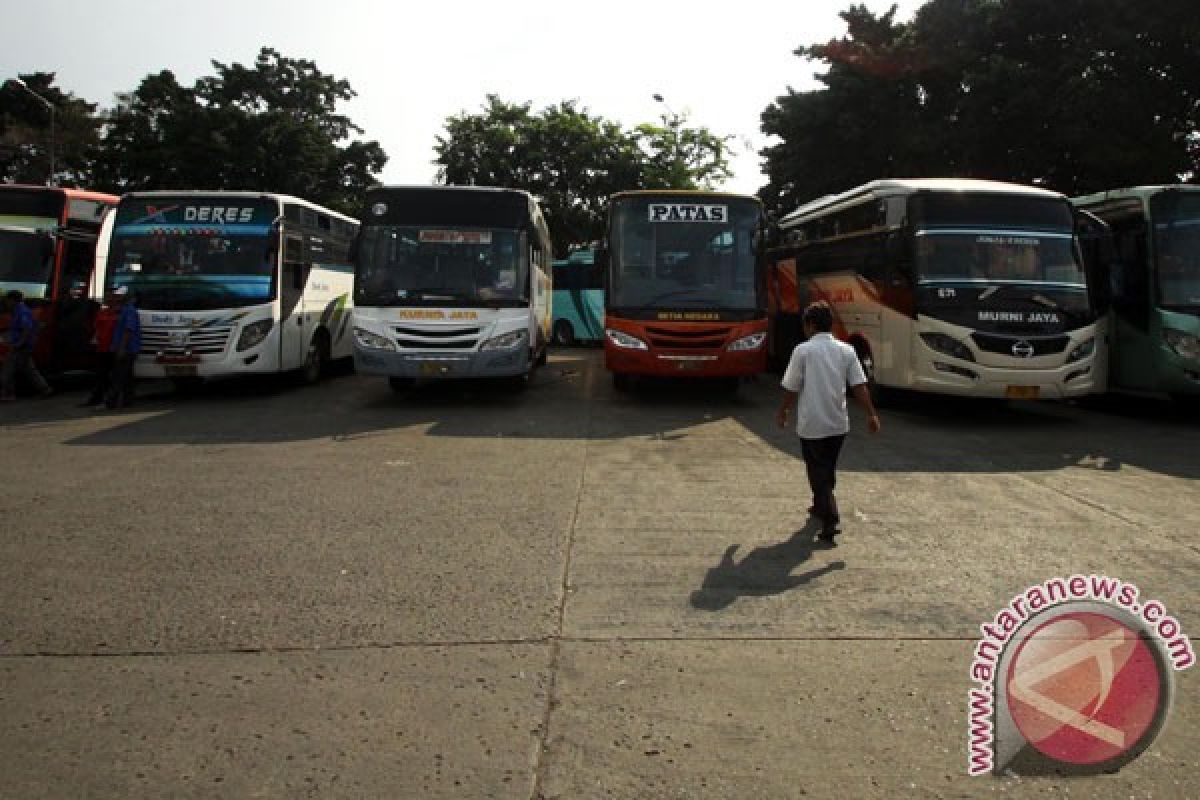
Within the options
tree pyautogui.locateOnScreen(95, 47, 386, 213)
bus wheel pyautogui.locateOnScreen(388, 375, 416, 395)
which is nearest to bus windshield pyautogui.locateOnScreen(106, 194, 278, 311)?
bus wheel pyautogui.locateOnScreen(388, 375, 416, 395)

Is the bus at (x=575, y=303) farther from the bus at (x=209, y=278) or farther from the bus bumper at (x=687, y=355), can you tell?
the bus bumper at (x=687, y=355)

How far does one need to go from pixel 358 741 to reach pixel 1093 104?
20733 mm

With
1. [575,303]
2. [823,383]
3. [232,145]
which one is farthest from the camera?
[232,145]

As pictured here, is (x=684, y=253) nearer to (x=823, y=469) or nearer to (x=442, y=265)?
(x=442, y=265)

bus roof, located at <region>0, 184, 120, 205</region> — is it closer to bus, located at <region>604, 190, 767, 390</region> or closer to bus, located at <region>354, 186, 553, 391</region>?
bus, located at <region>354, 186, 553, 391</region>

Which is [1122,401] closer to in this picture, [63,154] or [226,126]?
[226,126]

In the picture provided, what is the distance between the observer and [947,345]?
11.2m

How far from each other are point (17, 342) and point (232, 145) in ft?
78.0

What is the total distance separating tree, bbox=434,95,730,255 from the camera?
35.3m

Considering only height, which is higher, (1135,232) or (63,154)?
(63,154)

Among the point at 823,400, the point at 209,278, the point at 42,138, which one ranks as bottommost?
the point at 823,400

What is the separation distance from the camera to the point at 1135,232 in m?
12.5

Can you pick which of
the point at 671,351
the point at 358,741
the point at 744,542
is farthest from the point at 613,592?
the point at 671,351

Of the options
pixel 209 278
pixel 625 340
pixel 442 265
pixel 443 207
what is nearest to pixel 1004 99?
pixel 625 340
